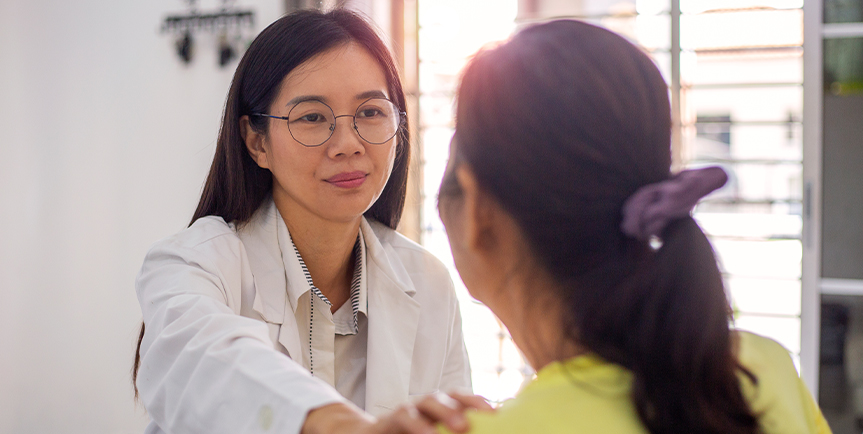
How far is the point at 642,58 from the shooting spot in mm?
667

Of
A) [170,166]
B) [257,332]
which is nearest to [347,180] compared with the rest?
[257,332]

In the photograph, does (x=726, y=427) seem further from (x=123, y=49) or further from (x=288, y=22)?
(x=123, y=49)

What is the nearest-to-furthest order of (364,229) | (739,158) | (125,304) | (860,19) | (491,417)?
(491,417) < (364,229) < (860,19) < (739,158) < (125,304)

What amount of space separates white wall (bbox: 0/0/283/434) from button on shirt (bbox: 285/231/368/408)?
177cm

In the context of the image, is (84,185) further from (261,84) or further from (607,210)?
(607,210)

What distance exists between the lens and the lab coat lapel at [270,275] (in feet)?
4.14

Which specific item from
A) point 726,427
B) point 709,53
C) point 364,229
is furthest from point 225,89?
point 726,427

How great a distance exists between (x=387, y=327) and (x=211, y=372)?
0.59 metres

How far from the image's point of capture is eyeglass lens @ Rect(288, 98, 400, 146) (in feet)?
4.12

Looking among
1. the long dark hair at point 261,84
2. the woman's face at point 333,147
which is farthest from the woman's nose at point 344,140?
the long dark hair at point 261,84

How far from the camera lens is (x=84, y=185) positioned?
3166 mm

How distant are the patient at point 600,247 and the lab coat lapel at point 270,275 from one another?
0.66 m

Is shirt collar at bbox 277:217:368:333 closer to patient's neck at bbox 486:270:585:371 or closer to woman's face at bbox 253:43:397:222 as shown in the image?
woman's face at bbox 253:43:397:222

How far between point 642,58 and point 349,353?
36.8 inches
